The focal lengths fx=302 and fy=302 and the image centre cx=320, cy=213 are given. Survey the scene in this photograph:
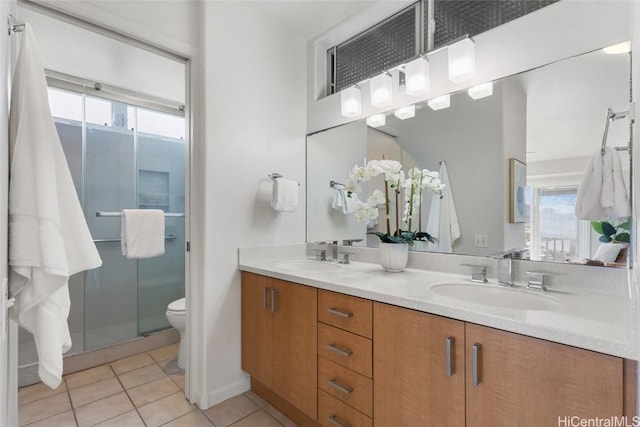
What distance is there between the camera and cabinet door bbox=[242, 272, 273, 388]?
175 cm

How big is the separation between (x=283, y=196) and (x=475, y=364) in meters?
1.46

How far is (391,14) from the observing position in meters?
1.95

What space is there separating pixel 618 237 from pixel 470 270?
582mm

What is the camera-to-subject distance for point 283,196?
6.74ft

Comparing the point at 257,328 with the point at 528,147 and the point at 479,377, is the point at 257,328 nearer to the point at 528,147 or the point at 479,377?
the point at 479,377

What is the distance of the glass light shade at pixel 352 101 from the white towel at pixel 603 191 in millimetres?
1273

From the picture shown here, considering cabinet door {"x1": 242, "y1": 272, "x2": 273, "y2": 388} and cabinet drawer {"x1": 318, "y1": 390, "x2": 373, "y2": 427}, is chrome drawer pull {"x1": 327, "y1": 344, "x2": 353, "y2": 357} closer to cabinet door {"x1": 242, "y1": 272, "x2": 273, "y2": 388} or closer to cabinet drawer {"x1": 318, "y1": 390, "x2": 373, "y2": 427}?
cabinet drawer {"x1": 318, "y1": 390, "x2": 373, "y2": 427}

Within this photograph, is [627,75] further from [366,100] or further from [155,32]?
[155,32]

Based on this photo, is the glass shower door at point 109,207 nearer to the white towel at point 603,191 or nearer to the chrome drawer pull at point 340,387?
the chrome drawer pull at point 340,387

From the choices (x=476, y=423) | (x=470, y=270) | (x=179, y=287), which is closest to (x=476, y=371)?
(x=476, y=423)

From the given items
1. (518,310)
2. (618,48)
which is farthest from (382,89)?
(518,310)

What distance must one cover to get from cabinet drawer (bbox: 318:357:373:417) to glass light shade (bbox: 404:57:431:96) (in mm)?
1476

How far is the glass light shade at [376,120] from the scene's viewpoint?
1959 mm

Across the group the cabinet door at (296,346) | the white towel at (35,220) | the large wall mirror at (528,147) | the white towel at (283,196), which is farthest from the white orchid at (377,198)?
the white towel at (35,220)
